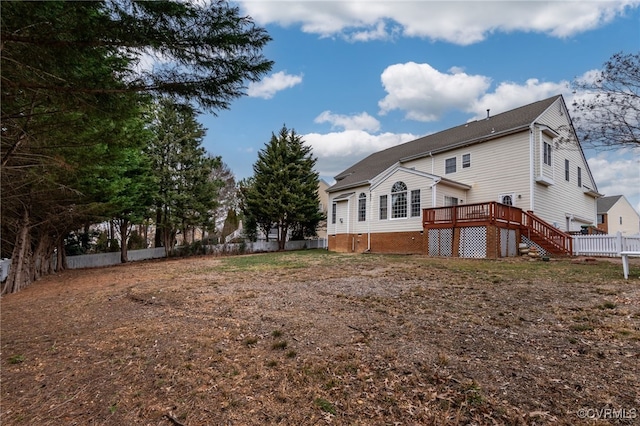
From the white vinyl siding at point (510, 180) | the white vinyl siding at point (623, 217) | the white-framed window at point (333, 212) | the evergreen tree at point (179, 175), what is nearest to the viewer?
the white vinyl siding at point (510, 180)

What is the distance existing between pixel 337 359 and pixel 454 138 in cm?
1831

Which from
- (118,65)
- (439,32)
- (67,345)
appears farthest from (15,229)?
(439,32)

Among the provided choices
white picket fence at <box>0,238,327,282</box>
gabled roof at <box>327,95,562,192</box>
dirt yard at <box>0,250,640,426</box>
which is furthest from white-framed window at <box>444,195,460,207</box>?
white picket fence at <box>0,238,327,282</box>

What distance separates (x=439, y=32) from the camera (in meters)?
11.3

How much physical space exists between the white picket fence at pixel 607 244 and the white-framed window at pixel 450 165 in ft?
24.8

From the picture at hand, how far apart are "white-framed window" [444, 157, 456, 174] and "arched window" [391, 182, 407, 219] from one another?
10.4ft

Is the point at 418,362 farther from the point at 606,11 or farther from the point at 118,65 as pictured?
the point at 606,11

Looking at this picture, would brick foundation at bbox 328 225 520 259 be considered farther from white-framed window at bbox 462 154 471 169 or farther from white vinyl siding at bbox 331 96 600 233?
white-framed window at bbox 462 154 471 169

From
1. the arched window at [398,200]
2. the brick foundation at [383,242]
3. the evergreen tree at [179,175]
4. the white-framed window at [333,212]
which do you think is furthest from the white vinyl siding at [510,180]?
the evergreen tree at [179,175]

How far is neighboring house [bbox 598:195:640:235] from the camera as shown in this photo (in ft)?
116

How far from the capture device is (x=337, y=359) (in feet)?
11.3

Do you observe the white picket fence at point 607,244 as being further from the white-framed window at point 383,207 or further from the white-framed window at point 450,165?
the white-framed window at point 383,207

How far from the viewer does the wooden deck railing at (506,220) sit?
12531 millimetres

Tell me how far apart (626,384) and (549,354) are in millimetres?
664
